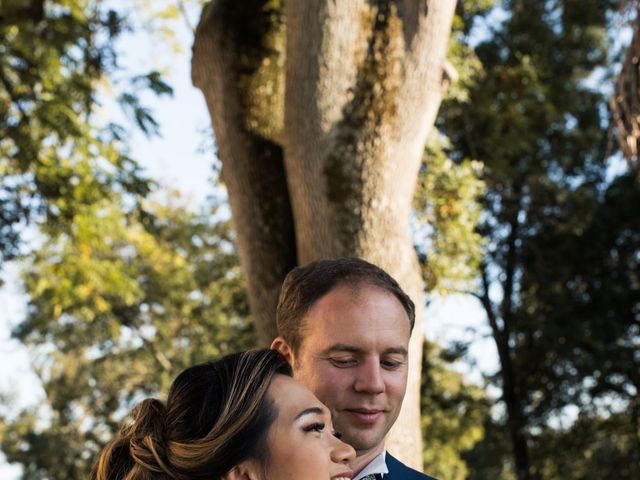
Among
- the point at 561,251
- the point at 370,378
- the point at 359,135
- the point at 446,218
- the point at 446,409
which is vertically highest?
the point at 561,251

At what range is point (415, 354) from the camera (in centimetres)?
598

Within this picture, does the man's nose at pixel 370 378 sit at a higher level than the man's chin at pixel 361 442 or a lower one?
higher

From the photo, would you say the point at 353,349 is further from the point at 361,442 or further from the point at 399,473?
the point at 399,473

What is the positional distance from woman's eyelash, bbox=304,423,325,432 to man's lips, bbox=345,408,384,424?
1.63ft

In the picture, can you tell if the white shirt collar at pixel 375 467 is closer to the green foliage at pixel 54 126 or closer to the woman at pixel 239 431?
the woman at pixel 239 431

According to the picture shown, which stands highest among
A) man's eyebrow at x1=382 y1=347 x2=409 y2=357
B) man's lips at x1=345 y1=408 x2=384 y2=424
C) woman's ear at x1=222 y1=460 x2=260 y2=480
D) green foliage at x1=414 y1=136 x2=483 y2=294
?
green foliage at x1=414 y1=136 x2=483 y2=294

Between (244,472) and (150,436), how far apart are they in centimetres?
27

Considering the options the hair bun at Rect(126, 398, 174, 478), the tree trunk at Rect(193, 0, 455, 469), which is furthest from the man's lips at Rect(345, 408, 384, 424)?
the tree trunk at Rect(193, 0, 455, 469)

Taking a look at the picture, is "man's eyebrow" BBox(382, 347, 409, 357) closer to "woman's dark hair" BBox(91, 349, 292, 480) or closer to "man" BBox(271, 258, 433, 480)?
"man" BBox(271, 258, 433, 480)

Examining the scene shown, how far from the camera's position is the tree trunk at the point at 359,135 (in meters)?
5.99

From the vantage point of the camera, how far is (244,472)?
8.39 ft

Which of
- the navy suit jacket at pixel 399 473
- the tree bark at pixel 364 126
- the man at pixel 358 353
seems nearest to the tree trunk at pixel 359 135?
the tree bark at pixel 364 126

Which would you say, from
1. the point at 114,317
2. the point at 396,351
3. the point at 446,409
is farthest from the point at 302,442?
the point at 114,317

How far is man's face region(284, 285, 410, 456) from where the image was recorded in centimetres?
311
